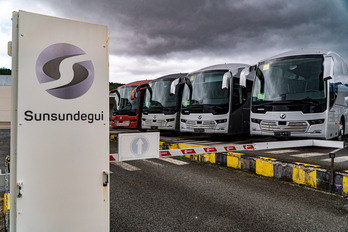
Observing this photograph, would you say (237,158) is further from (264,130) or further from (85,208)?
(85,208)

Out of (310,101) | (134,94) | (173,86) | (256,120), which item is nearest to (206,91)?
(173,86)

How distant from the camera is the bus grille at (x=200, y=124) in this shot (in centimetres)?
1100

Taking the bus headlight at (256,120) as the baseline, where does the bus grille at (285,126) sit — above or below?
below

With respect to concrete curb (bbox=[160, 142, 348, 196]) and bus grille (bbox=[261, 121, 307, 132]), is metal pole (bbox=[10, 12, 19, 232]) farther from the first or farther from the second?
bus grille (bbox=[261, 121, 307, 132])

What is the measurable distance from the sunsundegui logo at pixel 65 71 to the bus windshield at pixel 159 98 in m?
11.1

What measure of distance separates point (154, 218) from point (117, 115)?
13813mm

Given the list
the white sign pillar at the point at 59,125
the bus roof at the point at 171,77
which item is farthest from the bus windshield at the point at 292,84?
the white sign pillar at the point at 59,125

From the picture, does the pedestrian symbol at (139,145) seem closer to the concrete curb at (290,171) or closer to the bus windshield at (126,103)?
the concrete curb at (290,171)

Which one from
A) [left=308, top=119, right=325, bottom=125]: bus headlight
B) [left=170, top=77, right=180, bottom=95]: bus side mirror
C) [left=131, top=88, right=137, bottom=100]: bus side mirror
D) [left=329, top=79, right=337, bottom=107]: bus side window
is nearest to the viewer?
[left=308, top=119, right=325, bottom=125]: bus headlight

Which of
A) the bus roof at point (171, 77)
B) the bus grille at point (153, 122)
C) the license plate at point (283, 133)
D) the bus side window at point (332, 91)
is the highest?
the bus roof at point (171, 77)

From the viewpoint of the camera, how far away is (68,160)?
6.98 feet

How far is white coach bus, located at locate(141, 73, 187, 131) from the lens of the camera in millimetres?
13250

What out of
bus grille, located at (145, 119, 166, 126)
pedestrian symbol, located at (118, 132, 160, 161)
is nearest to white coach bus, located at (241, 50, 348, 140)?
bus grille, located at (145, 119, 166, 126)

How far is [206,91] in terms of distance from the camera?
11477 mm
